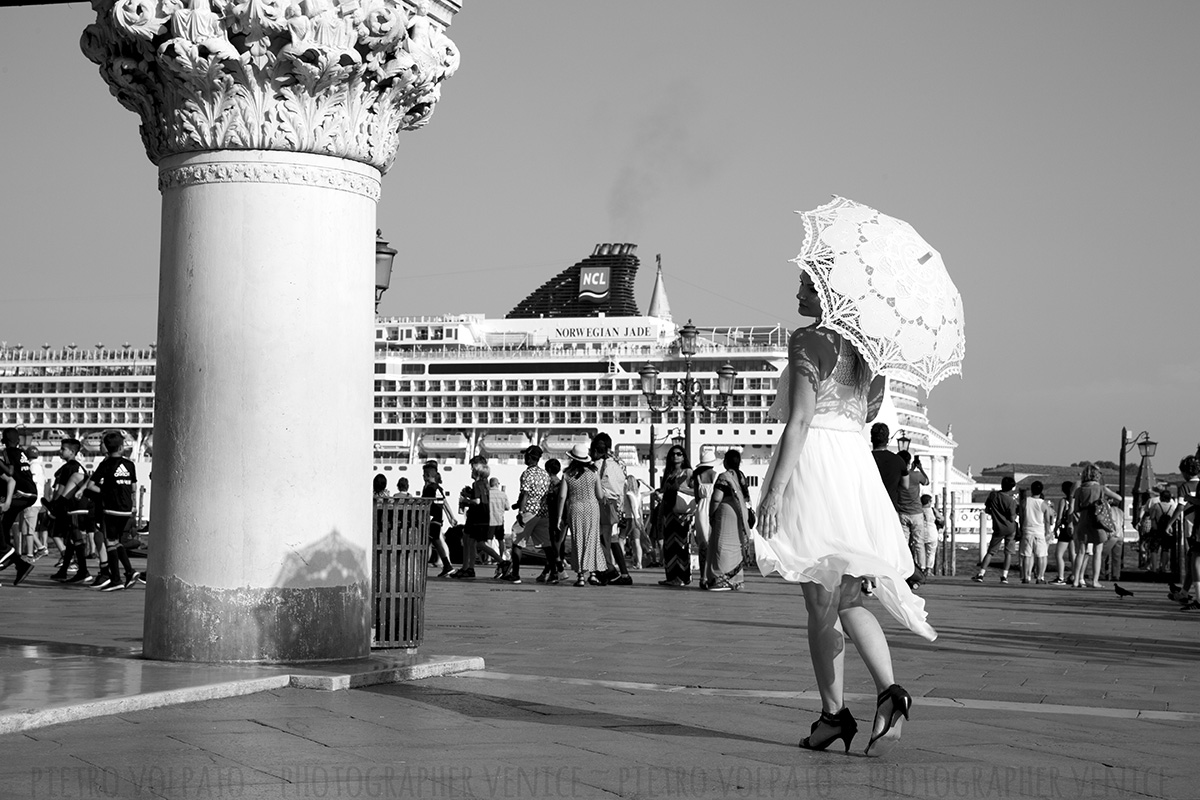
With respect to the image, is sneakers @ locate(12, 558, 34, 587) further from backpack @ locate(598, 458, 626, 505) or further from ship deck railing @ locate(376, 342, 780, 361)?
ship deck railing @ locate(376, 342, 780, 361)

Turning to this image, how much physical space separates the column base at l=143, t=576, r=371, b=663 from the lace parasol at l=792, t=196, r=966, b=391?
2.88 meters

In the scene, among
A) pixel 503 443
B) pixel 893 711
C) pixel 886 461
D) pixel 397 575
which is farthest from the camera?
pixel 503 443

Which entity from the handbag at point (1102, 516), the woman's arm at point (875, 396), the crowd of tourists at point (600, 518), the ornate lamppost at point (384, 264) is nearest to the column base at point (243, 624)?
the woman's arm at point (875, 396)

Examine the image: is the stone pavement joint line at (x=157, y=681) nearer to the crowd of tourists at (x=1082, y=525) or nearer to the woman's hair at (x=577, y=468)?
the woman's hair at (x=577, y=468)

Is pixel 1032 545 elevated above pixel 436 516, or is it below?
below

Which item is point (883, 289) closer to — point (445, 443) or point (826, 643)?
point (826, 643)

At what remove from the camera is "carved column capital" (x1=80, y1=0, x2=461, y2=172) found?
6.71 metres

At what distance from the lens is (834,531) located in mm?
5043

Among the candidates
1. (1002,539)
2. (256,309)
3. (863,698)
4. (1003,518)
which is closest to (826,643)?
(863,698)

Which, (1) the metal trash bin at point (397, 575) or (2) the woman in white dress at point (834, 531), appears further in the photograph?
(1) the metal trash bin at point (397, 575)

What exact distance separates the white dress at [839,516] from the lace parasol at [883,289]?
15 centimetres

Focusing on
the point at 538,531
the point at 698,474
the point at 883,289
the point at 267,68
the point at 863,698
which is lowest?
the point at 863,698

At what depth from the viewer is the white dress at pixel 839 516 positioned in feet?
16.5

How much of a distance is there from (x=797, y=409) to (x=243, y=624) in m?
2.92
